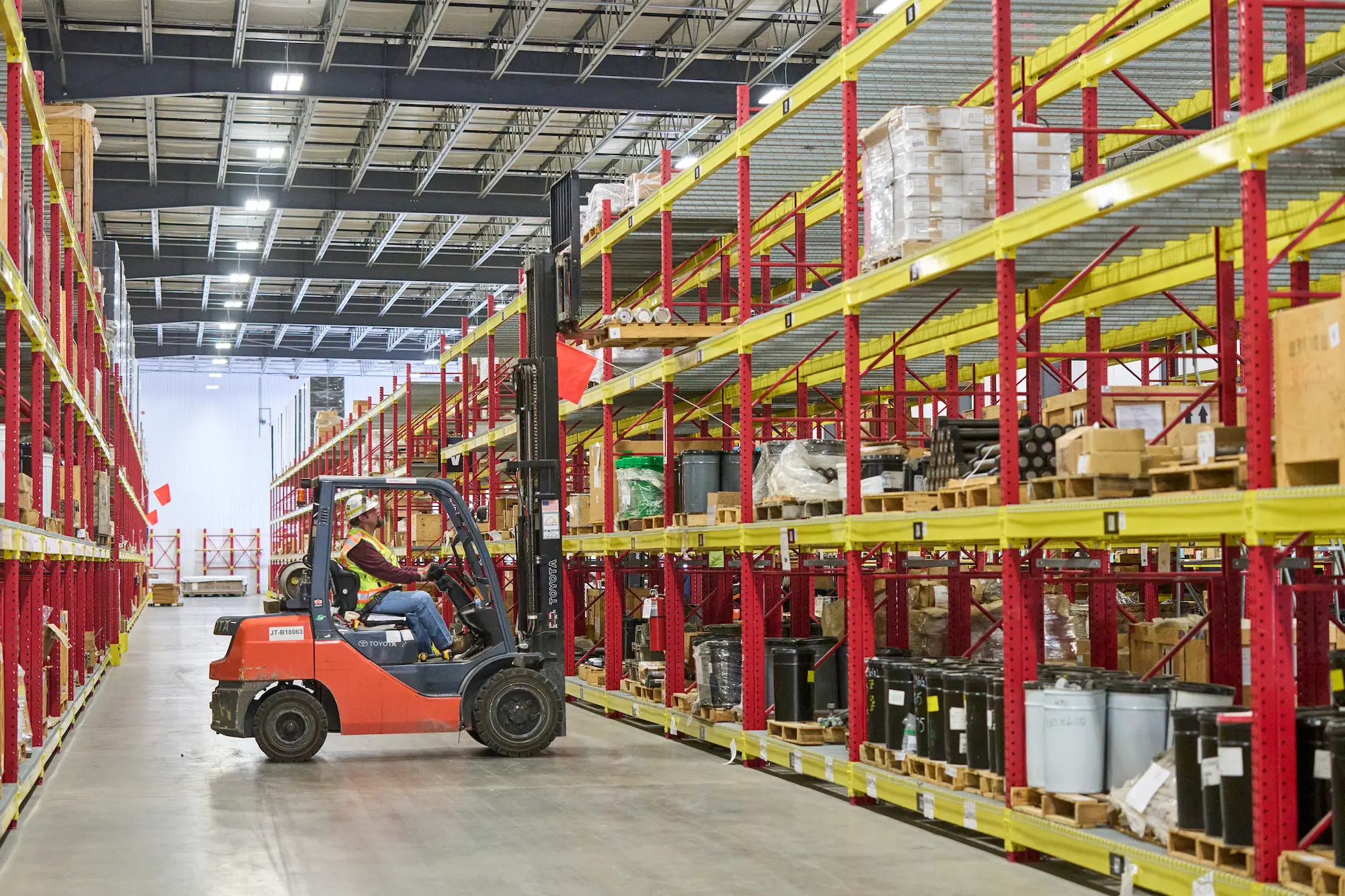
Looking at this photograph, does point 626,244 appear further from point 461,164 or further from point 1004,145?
point 461,164

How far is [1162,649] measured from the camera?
10.2m

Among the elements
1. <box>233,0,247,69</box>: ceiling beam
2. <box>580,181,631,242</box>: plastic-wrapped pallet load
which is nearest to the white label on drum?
<box>580,181,631,242</box>: plastic-wrapped pallet load

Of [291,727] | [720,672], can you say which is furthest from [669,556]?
[291,727]

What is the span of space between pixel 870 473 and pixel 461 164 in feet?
60.6

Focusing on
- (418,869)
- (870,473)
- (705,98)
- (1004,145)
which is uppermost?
(705,98)

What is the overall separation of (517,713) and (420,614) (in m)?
1.03

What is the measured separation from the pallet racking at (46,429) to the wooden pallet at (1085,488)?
495 centimetres

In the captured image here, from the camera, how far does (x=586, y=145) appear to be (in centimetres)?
2462

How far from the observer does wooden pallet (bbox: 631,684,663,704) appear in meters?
12.8

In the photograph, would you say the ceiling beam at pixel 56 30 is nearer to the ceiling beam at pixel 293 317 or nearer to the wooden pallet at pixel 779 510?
the wooden pallet at pixel 779 510

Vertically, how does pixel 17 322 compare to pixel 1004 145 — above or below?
below

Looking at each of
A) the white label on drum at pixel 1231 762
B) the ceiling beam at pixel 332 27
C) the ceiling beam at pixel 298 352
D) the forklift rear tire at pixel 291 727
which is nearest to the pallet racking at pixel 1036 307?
the white label on drum at pixel 1231 762

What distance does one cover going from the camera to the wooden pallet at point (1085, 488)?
641 centimetres

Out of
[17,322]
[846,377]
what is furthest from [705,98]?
[17,322]
